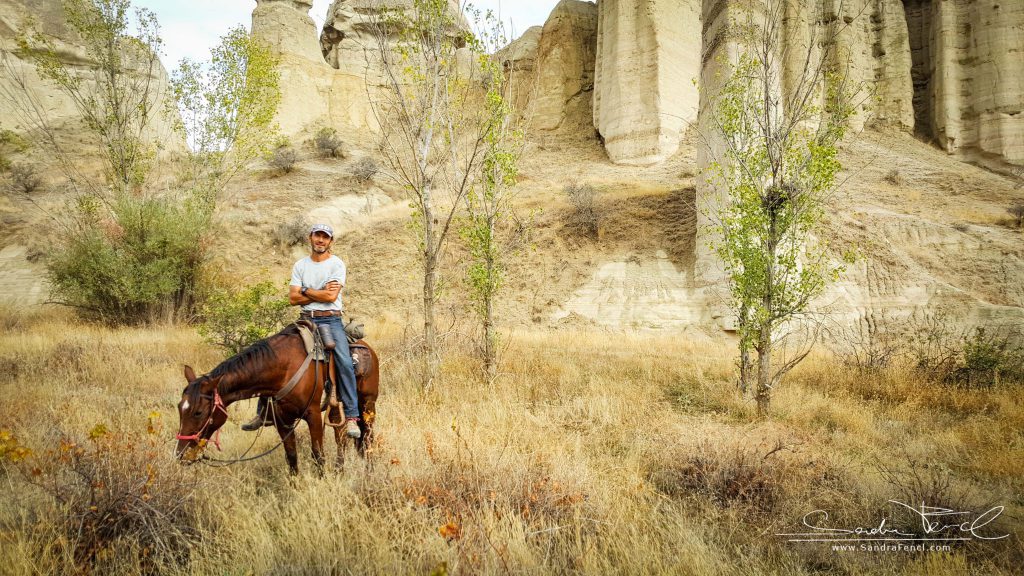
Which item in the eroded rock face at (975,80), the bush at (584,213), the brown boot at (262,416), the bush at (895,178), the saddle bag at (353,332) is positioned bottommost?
the brown boot at (262,416)

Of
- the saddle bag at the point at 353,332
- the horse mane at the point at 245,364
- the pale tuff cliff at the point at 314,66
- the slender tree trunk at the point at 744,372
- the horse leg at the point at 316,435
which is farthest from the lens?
the pale tuff cliff at the point at 314,66

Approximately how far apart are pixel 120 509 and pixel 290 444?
116 cm

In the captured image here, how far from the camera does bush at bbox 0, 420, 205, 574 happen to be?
2.72 metres

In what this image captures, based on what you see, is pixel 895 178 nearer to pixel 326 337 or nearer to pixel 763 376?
pixel 763 376

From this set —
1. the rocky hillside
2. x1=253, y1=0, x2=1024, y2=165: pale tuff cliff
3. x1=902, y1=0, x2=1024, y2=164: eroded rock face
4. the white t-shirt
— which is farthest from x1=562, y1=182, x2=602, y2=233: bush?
x1=902, y1=0, x2=1024, y2=164: eroded rock face

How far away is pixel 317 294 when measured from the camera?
3988 mm

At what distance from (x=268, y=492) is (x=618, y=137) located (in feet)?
81.4

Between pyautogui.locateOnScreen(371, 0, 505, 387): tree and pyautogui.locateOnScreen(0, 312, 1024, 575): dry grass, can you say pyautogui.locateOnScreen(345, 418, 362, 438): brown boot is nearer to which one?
pyautogui.locateOnScreen(0, 312, 1024, 575): dry grass

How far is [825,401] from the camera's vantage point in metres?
6.93

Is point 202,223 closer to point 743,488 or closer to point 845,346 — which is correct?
point 743,488

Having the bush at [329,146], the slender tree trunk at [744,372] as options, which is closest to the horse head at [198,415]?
the slender tree trunk at [744,372]

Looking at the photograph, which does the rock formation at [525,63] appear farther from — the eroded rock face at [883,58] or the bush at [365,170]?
the eroded rock face at [883,58]

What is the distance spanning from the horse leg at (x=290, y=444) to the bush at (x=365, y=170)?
71.1 feet

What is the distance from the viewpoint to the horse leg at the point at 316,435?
3.92 meters
